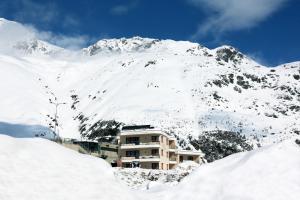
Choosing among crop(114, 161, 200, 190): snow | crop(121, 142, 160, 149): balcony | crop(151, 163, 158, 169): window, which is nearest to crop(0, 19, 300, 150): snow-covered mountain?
crop(121, 142, 160, 149): balcony

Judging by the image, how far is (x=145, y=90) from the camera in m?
160

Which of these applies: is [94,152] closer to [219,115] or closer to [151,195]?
[219,115]

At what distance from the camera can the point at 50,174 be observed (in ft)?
39.5

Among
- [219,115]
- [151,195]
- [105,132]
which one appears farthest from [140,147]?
[151,195]

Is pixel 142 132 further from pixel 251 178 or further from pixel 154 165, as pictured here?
pixel 251 178

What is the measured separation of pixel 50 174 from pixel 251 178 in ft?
17.4

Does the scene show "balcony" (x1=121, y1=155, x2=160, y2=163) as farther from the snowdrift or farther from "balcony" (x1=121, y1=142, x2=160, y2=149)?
the snowdrift

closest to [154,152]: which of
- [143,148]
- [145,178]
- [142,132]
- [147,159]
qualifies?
[147,159]

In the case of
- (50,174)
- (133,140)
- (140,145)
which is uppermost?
(133,140)

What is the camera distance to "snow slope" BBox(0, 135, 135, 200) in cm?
1138

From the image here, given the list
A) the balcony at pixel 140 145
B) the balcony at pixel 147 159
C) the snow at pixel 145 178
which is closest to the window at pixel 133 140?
the balcony at pixel 140 145

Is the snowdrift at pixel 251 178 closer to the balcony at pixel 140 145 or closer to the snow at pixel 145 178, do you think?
the snow at pixel 145 178

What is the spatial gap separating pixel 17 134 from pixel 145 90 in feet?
163

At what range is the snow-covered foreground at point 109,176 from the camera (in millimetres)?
11570
